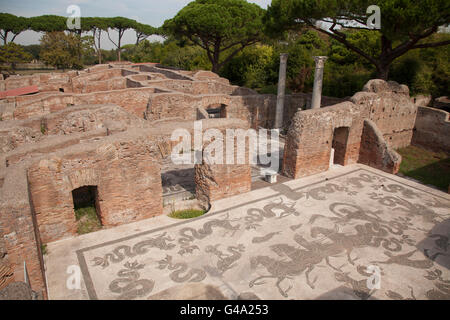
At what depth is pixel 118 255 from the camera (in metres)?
6.29

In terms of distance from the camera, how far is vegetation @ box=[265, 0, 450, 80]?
11.2 m

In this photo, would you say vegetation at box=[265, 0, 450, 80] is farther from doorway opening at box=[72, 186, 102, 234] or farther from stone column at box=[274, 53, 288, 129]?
doorway opening at box=[72, 186, 102, 234]

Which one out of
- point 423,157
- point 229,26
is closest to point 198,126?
point 423,157

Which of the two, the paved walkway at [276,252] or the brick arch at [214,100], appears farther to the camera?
the brick arch at [214,100]

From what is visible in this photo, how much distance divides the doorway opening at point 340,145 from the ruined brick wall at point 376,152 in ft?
2.64

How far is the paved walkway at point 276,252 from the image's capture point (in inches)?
217

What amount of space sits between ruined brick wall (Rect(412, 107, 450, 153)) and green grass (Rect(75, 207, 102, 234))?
14.1 m

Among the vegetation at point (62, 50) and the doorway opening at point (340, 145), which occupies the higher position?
the vegetation at point (62, 50)

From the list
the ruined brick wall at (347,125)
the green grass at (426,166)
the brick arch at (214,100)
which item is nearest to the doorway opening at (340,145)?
the ruined brick wall at (347,125)

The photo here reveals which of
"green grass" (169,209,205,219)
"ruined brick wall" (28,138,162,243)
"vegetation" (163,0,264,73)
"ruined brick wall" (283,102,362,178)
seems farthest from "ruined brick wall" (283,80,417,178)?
"vegetation" (163,0,264,73)

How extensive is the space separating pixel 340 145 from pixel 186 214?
627cm

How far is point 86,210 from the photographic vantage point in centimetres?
806

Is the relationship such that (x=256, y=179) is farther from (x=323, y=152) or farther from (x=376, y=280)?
(x=376, y=280)

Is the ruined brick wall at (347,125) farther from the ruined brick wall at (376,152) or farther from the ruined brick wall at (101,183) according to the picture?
the ruined brick wall at (101,183)
